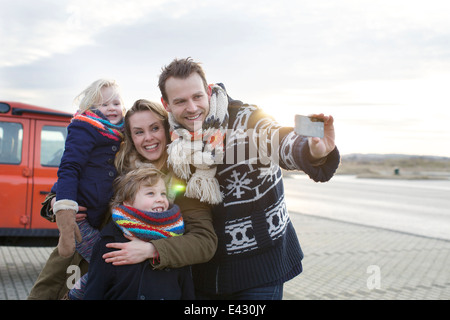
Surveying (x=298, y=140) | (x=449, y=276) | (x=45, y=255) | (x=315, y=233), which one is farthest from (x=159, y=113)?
(x=315, y=233)

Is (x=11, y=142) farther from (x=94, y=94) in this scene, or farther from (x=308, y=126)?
(x=308, y=126)

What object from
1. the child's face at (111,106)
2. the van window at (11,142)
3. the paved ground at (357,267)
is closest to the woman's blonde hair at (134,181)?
the child's face at (111,106)

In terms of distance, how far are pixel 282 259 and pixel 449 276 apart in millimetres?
5383

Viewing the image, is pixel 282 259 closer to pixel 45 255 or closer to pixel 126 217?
pixel 126 217

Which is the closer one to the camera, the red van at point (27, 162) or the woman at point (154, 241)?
the woman at point (154, 241)

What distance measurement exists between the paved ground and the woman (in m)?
3.13

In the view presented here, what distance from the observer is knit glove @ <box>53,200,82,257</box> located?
7.43ft

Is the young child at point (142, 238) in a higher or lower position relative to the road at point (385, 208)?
higher

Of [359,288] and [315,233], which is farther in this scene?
[315,233]

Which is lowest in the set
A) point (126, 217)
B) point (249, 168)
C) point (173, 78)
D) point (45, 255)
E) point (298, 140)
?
point (45, 255)

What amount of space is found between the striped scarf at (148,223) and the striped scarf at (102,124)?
1.94 ft

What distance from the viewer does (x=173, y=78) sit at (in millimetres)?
2143

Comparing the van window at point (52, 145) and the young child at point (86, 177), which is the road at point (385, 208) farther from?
the young child at point (86, 177)

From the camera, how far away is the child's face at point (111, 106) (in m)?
2.67
